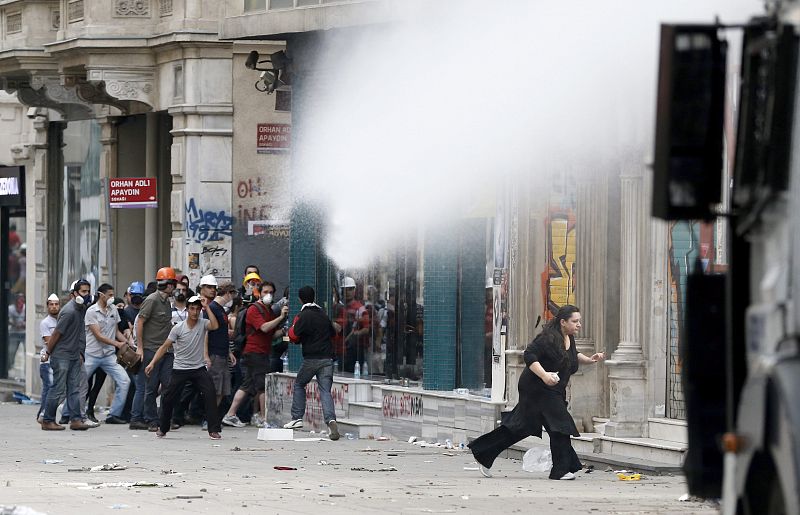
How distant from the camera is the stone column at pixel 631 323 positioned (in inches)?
669

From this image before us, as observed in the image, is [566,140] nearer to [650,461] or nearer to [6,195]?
[650,461]

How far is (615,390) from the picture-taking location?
17.1 m

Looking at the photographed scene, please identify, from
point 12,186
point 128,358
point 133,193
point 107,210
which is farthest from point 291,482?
point 12,186

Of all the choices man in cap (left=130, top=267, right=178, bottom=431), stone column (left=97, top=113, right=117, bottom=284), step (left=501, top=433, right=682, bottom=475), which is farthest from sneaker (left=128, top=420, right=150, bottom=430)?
stone column (left=97, top=113, right=117, bottom=284)

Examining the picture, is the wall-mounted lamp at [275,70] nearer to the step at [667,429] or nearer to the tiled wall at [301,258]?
the tiled wall at [301,258]

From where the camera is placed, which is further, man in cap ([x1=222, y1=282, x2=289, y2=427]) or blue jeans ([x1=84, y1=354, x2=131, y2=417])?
blue jeans ([x1=84, y1=354, x2=131, y2=417])

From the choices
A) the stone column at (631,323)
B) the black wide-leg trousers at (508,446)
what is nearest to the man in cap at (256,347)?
the stone column at (631,323)

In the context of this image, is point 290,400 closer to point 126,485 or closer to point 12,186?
point 126,485

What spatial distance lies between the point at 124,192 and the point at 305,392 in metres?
7.37

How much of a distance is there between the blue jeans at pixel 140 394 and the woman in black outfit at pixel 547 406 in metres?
7.78

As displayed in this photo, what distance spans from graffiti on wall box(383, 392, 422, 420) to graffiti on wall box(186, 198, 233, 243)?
22.9 feet

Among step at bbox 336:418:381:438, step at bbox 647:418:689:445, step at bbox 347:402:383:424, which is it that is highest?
step at bbox 647:418:689:445

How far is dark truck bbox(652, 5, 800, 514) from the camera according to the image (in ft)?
18.8

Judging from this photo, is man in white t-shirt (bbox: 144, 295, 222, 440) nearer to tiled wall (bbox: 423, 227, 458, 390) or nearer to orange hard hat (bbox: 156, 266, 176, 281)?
tiled wall (bbox: 423, 227, 458, 390)
